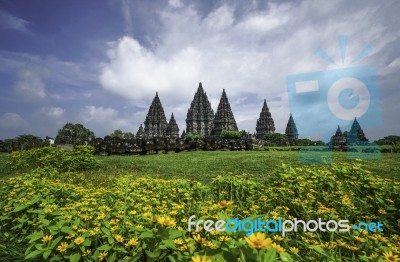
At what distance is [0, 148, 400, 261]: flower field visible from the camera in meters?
2.01

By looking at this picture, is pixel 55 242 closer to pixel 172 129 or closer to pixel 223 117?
pixel 223 117

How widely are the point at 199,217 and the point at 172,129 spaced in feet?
239

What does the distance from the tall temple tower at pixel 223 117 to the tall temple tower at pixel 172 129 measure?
13752mm

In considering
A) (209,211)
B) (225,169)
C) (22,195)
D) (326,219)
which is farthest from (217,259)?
(225,169)

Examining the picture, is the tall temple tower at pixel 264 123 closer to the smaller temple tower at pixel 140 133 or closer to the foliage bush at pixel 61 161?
the smaller temple tower at pixel 140 133

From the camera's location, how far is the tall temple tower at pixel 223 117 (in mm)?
65625

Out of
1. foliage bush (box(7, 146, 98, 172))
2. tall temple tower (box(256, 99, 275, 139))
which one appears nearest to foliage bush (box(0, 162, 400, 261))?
foliage bush (box(7, 146, 98, 172))

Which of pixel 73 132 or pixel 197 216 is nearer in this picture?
pixel 197 216

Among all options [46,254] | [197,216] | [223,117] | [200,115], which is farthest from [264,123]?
[46,254]

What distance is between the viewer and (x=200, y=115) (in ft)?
239

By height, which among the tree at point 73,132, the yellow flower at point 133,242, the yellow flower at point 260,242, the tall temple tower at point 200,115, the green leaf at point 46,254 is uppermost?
the tall temple tower at point 200,115

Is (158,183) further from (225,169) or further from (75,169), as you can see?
(75,169)

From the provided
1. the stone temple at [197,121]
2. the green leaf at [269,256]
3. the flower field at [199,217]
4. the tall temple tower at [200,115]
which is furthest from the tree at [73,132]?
the green leaf at [269,256]

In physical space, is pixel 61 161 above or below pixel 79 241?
above
